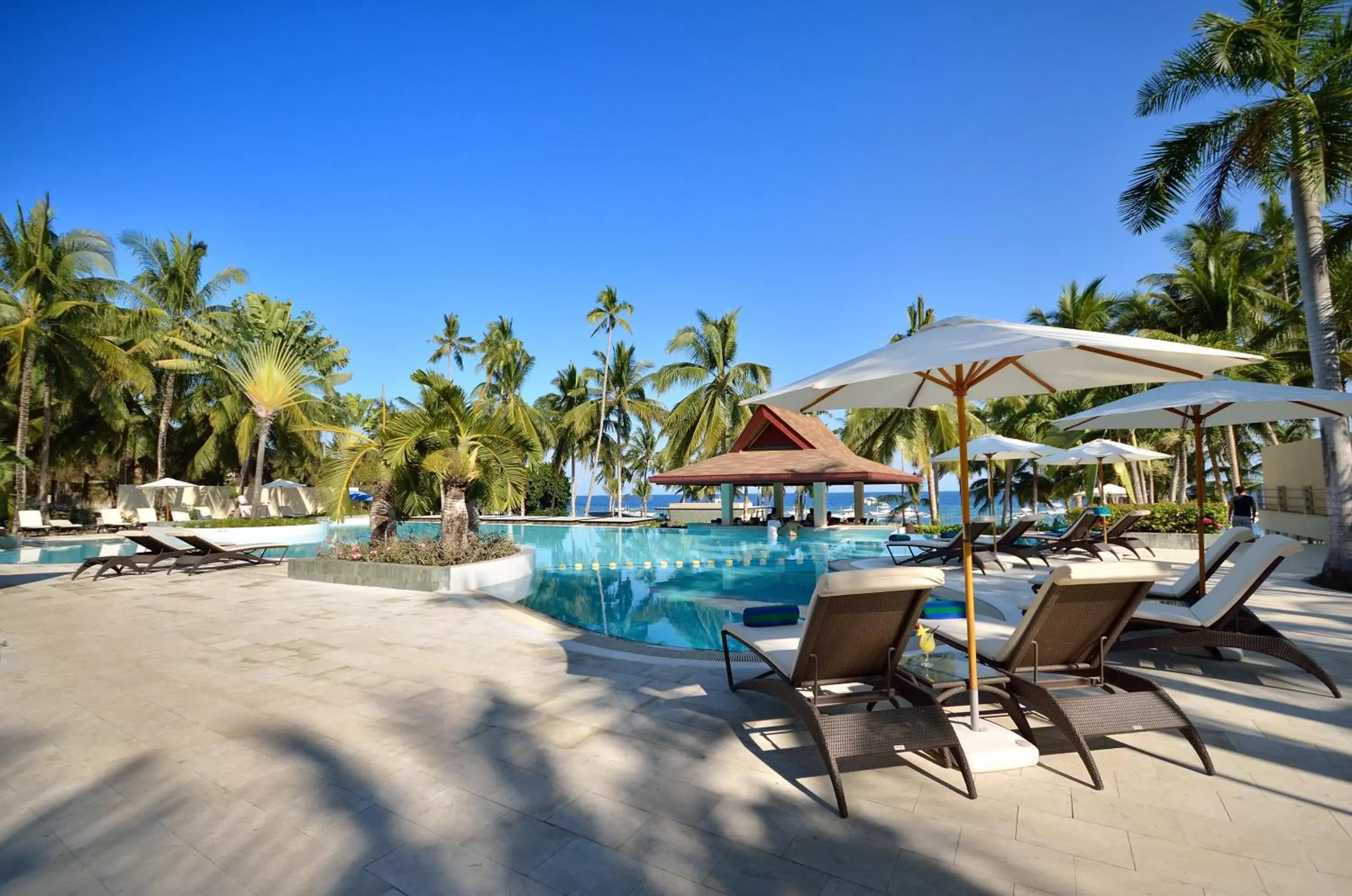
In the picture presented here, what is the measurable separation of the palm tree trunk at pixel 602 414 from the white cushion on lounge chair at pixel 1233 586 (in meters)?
26.1

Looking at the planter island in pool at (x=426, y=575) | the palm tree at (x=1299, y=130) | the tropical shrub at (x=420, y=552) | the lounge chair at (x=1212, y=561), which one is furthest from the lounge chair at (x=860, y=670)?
the palm tree at (x=1299, y=130)

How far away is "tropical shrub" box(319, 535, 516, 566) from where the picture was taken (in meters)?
10.0

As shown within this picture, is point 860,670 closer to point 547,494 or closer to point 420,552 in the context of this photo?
point 420,552

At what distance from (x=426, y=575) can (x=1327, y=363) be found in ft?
42.6

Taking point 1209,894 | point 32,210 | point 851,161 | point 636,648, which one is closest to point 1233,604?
point 1209,894

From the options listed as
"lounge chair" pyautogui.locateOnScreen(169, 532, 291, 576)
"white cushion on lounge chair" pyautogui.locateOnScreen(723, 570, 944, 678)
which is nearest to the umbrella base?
"white cushion on lounge chair" pyautogui.locateOnScreen(723, 570, 944, 678)

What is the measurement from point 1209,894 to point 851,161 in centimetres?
1646

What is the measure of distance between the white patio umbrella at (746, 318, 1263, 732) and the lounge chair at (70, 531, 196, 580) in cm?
1299

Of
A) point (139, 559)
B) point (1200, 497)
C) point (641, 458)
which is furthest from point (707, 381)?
point (641, 458)

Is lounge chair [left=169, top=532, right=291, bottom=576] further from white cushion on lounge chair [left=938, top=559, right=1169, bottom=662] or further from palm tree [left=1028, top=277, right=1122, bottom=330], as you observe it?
palm tree [left=1028, top=277, right=1122, bottom=330]

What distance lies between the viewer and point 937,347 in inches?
124

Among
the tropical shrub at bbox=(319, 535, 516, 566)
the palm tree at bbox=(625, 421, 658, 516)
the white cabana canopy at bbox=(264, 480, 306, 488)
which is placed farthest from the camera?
the palm tree at bbox=(625, 421, 658, 516)

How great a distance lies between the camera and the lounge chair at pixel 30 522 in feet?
65.2

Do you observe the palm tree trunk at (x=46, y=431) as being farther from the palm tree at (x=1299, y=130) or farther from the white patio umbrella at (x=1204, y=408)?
the palm tree at (x=1299, y=130)
